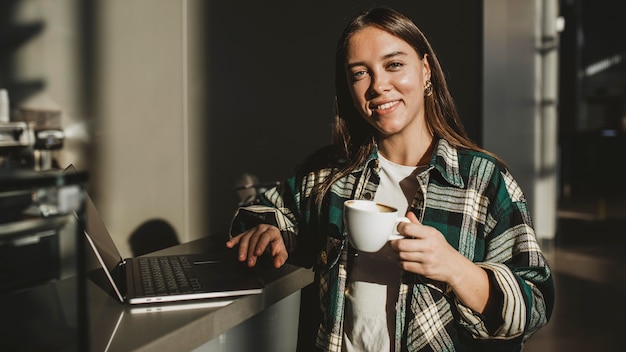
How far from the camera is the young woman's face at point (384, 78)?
1.14 metres

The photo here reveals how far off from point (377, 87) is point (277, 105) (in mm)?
1544

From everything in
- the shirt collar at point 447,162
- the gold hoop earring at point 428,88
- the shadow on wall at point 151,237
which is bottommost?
the shadow on wall at point 151,237

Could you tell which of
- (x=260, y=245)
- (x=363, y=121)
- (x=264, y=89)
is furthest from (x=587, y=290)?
(x=260, y=245)

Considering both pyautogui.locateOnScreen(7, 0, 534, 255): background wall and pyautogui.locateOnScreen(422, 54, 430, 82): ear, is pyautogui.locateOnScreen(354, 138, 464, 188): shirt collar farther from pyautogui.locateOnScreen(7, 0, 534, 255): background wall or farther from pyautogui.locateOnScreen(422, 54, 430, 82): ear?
pyautogui.locateOnScreen(7, 0, 534, 255): background wall

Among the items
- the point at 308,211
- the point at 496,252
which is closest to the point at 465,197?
the point at 496,252

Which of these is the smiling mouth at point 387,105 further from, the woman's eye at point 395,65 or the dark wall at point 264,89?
the dark wall at point 264,89

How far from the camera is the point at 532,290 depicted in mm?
975

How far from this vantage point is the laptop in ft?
2.97

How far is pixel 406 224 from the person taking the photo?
2.80 feet

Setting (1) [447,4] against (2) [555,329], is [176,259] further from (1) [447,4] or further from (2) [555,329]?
(2) [555,329]

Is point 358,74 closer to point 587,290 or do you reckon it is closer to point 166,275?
point 166,275

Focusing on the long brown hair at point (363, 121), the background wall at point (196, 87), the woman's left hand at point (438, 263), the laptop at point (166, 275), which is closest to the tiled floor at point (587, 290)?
the background wall at point (196, 87)

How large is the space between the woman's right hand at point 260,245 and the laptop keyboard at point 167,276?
0.40ft

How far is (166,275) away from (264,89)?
1.71m
